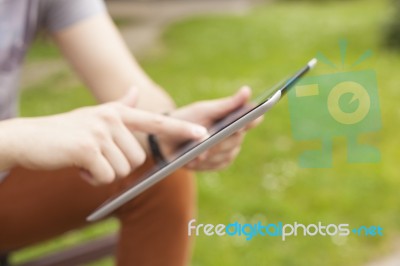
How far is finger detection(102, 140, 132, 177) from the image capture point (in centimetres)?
96

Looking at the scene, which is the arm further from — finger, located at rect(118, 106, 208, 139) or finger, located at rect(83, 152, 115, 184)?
finger, located at rect(83, 152, 115, 184)

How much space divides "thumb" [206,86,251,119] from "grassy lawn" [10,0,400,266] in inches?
6.0

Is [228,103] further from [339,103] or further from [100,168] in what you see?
[100,168]

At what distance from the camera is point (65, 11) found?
1.41m

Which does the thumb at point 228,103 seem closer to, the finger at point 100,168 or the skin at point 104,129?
the skin at point 104,129

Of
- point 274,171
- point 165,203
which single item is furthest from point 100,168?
point 274,171

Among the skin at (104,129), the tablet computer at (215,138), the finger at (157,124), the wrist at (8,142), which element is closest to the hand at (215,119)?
the skin at (104,129)

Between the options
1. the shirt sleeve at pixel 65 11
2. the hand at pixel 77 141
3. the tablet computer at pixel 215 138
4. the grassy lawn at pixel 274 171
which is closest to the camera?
the tablet computer at pixel 215 138

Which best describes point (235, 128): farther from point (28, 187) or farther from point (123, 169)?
point (28, 187)

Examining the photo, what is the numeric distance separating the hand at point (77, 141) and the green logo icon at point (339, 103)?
27 centimetres

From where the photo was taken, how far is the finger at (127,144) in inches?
38.1

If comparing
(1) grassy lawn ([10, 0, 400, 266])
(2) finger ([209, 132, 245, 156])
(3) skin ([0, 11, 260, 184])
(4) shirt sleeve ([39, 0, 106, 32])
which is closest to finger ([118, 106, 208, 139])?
(3) skin ([0, 11, 260, 184])

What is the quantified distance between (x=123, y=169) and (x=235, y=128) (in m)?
0.19

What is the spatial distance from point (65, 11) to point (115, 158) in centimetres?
56
